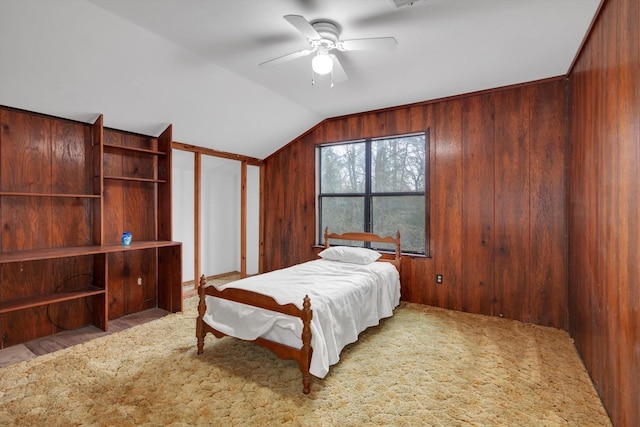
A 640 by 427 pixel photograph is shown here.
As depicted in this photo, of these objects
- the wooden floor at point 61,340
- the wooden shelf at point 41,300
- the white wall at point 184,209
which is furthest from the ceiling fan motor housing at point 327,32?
the wooden floor at point 61,340

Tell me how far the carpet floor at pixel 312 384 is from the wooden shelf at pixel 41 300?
45 cm

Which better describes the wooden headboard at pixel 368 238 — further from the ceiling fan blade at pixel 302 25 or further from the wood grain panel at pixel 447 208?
the ceiling fan blade at pixel 302 25

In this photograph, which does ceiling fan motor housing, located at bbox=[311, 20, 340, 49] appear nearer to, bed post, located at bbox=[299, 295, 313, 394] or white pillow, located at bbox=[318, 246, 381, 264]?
bed post, located at bbox=[299, 295, 313, 394]

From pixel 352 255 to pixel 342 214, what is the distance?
3.52 ft

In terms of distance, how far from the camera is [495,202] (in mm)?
3539

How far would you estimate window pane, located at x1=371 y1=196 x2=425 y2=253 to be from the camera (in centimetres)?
406

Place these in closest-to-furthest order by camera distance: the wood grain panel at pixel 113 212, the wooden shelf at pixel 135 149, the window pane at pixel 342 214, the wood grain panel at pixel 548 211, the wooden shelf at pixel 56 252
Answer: the wooden shelf at pixel 56 252
the wood grain panel at pixel 548 211
the wooden shelf at pixel 135 149
the wood grain panel at pixel 113 212
the window pane at pixel 342 214

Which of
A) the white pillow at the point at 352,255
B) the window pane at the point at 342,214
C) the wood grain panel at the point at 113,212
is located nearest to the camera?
the wood grain panel at the point at 113,212

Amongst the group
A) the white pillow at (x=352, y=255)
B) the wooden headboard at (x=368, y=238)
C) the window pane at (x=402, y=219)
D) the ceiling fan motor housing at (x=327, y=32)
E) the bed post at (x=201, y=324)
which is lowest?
the bed post at (x=201, y=324)

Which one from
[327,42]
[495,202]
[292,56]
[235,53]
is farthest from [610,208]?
[235,53]

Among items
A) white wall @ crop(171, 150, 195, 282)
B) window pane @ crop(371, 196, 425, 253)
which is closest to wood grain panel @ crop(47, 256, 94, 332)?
white wall @ crop(171, 150, 195, 282)

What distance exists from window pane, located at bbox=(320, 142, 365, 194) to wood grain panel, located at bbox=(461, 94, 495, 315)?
55.8 inches

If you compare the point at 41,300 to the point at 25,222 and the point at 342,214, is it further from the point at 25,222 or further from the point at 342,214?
the point at 342,214

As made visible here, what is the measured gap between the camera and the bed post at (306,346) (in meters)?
2.11
